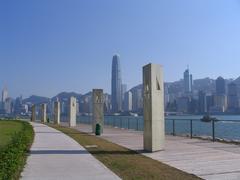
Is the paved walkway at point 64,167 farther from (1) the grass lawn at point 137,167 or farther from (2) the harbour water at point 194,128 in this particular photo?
(2) the harbour water at point 194,128

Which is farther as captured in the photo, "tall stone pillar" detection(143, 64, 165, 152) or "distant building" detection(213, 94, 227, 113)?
"distant building" detection(213, 94, 227, 113)

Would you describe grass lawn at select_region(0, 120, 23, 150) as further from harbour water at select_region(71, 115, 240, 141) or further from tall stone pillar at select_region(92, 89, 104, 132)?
harbour water at select_region(71, 115, 240, 141)

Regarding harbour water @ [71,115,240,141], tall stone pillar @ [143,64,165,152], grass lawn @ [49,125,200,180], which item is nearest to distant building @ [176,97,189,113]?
harbour water @ [71,115,240,141]

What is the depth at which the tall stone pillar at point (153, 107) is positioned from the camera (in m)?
15.7

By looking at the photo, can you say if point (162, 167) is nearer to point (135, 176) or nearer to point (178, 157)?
point (135, 176)

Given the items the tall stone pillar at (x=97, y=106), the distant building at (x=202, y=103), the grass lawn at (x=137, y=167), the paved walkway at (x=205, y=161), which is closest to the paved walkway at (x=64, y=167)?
the grass lawn at (x=137, y=167)

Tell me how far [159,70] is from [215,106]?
80597mm

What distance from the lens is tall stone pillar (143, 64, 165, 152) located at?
51.5 feet

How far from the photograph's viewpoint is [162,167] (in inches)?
442

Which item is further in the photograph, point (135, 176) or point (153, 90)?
point (153, 90)

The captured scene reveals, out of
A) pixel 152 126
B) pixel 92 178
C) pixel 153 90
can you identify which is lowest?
pixel 92 178

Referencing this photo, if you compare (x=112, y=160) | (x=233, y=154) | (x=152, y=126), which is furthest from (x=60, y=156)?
(x=233, y=154)

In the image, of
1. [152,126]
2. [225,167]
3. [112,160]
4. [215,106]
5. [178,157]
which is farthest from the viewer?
[215,106]

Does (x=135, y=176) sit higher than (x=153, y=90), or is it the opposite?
(x=153, y=90)
